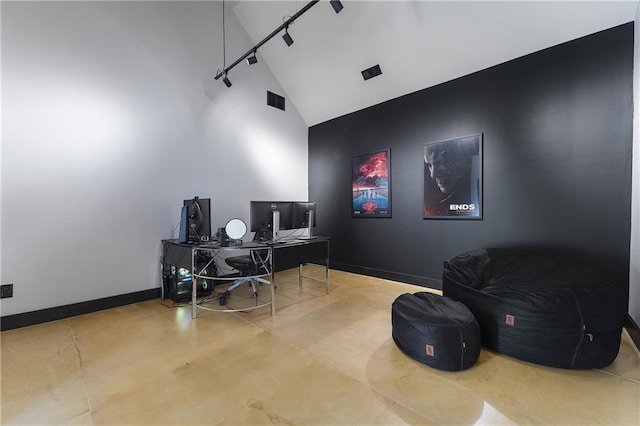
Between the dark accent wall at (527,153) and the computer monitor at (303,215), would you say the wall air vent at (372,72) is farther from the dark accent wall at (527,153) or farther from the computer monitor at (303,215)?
the computer monitor at (303,215)

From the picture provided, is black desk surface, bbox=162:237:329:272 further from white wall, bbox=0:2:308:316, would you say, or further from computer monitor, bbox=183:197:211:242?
white wall, bbox=0:2:308:316

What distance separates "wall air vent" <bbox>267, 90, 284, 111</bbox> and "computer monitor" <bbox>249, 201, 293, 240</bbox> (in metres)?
2.50

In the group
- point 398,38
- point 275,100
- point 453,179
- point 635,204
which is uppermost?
point 398,38

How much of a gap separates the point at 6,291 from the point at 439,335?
4038 mm

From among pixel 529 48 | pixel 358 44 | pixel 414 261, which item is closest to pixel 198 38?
pixel 358 44

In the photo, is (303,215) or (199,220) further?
(303,215)

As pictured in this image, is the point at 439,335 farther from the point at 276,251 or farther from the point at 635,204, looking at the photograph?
the point at 635,204

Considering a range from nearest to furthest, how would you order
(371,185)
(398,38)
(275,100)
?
(398,38) < (371,185) < (275,100)

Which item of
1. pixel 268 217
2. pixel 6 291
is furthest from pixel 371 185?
pixel 6 291

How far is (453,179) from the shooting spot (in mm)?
3727

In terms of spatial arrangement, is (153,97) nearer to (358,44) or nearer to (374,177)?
(358,44)

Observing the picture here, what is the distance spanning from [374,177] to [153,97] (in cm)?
351

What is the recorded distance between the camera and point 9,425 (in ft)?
4.82

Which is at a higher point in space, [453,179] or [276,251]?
[453,179]
